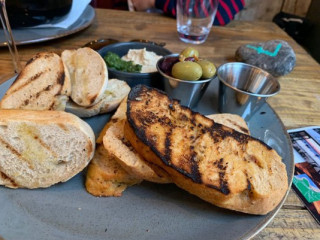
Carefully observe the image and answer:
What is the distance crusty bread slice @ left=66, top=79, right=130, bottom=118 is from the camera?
1710 mm

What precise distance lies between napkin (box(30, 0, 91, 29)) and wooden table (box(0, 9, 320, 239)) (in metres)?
0.14

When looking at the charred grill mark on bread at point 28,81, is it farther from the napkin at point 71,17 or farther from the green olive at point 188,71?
the napkin at point 71,17

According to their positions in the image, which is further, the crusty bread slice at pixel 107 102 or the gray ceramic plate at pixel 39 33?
the gray ceramic plate at pixel 39 33

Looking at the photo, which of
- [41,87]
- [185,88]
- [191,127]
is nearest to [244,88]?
[185,88]

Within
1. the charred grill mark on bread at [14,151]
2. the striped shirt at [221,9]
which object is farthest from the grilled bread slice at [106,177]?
the striped shirt at [221,9]

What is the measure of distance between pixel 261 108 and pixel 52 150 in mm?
1386

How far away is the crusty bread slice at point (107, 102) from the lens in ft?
5.61

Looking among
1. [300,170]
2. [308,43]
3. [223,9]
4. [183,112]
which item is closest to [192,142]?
[183,112]

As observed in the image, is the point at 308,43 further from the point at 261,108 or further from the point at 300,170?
the point at 300,170

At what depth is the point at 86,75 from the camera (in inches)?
70.8

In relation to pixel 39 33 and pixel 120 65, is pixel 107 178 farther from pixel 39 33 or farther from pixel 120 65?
pixel 39 33

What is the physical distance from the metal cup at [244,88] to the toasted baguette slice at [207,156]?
47 cm

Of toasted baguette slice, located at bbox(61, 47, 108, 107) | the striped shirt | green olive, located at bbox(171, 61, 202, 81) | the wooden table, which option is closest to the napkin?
the wooden table

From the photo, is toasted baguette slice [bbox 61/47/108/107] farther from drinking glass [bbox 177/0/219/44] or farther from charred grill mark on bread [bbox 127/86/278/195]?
drinking glass [bbox 177/0/219/44]
